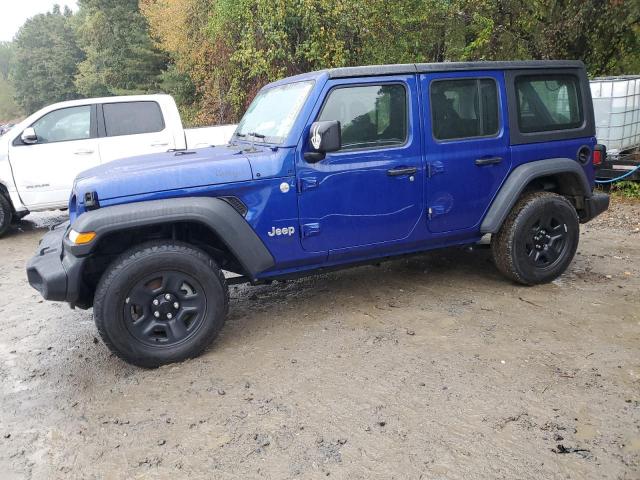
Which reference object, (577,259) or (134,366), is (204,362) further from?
(577,259)

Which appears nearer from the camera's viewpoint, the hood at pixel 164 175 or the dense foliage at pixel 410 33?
the hood at pixel 164 175

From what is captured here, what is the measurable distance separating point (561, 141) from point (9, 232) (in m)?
7.98

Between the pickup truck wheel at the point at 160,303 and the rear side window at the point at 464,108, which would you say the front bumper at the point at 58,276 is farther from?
the rear side window at the point at 464,108

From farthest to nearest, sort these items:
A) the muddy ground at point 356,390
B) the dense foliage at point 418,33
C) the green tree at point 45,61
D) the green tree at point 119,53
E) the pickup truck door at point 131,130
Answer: the green tree at point 45,61 → the green tree at point 119,53 → the dense foliage at point 418,33 → the pickup truck door at point 131,130 → the muddy ground at point 356,390

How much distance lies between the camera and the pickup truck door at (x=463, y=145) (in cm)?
437

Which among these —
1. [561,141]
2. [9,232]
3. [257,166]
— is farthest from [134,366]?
[9,232]

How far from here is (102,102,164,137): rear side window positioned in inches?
326

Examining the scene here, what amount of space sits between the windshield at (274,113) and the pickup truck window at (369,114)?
0.80 ft

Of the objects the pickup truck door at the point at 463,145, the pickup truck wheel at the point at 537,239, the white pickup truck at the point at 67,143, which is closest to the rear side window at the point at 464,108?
the pickup truck door at the point at 463,145

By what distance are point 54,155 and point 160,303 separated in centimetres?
547

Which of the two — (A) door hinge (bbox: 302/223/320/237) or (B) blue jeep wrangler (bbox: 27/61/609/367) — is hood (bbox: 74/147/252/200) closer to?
(B) blue jeep wrangler (bbox: 27/61/609/367)

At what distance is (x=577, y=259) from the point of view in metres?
5.78

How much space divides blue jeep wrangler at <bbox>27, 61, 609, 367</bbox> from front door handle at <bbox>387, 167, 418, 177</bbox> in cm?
1

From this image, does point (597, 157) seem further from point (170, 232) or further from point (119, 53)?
point (119, 53)
